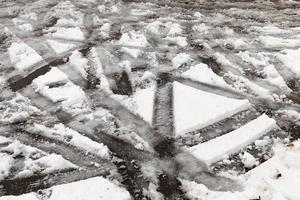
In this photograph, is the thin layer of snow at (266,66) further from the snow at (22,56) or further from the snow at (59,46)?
the snow at (22,56)

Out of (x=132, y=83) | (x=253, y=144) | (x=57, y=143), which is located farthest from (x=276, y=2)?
(x=57, y=143)

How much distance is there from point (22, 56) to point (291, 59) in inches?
144

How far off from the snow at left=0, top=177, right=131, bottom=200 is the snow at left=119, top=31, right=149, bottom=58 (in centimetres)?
244

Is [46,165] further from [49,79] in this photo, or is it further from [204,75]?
[204,75]

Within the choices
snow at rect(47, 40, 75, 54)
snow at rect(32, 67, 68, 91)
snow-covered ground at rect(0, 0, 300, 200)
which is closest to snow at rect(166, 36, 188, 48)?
snow-covered ground at rect(0, 0, 300, 200)

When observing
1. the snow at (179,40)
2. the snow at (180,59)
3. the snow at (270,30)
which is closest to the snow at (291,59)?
the snow at (270,30)

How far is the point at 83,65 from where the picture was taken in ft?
16.6

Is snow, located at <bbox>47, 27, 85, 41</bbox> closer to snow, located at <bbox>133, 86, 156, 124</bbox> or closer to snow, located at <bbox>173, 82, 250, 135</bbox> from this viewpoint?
snow, located at <bbox>133, 86, 156, 124</bbox>

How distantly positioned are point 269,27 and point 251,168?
3405mm

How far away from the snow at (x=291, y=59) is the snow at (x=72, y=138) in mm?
2684

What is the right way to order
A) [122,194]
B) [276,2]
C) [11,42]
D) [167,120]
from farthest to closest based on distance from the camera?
1. [276,2]
2. [11,42]
3. [167,120]
4. [122,194]

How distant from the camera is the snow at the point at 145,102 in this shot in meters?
4.09

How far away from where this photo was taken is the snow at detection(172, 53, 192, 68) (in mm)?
5078

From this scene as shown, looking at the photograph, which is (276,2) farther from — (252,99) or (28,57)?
(28,57)
